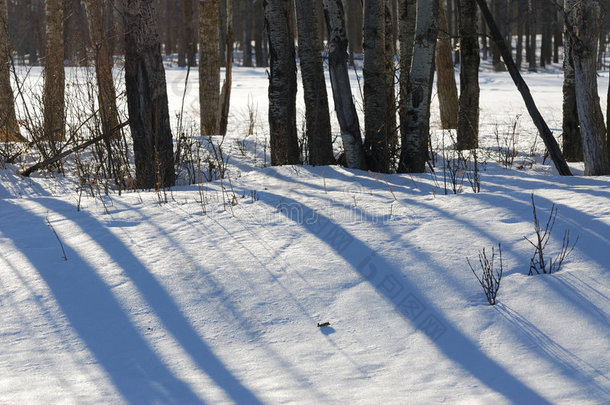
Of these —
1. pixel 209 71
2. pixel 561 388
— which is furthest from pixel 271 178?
pixel 209 71

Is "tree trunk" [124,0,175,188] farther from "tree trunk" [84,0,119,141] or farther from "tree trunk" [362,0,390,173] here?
"tree trunk" [362,0,390,173]

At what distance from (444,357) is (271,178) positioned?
10.5ft

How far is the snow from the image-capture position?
2.36 meters

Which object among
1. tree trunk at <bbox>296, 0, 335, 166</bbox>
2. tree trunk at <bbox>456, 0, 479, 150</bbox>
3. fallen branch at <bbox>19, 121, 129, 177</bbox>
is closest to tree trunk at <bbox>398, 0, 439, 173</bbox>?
tree trunk at <bbox>296, 0, 335, 166</bbox>

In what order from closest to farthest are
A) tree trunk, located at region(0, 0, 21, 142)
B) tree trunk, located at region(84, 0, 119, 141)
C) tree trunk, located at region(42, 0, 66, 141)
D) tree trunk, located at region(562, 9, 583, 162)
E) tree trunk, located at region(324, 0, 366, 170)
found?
1. tree trunk, located at region(324, 0, 366, 170)
2. tree trunk, located at region(84, 0, 119, 141)
3. tree trunk, located at region(562, 9, 583, 162)
4. tree trunk, located at region(42, 0, 66, 141)
5. tree trunk, located at region(0, 0, 21, 142)

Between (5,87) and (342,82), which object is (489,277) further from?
(5,87)

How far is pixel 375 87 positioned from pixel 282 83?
982 mm

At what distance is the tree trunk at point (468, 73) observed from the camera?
24.6ft

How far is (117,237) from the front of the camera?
3801 mm

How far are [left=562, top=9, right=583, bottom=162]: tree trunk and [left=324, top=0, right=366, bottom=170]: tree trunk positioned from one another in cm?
282

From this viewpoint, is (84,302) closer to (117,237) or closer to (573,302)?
(117,237)

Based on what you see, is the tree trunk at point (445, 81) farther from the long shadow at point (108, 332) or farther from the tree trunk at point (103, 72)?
the long shadow at point (108, 332)

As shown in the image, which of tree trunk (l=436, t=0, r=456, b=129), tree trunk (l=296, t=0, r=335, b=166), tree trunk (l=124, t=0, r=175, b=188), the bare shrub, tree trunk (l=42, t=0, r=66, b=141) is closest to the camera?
the bare shrub

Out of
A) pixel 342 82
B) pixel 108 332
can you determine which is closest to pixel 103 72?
pixel 342 82
